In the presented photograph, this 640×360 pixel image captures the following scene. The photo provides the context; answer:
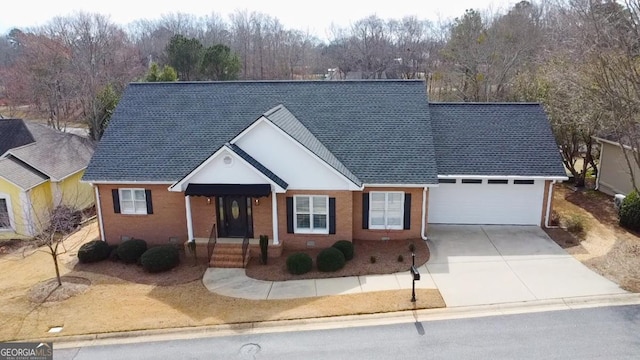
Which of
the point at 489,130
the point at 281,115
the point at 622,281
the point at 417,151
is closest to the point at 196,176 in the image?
the point at 281,115

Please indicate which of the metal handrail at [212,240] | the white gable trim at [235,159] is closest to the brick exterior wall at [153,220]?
the metal handrail at [212,240]

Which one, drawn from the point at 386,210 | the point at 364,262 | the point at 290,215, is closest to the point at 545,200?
the point at 386,210

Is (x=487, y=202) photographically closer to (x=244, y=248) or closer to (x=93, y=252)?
(x=244, y=248)

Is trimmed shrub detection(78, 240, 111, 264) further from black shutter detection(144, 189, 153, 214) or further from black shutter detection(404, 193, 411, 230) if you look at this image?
black shutter detection(404, 193, 411, 230)

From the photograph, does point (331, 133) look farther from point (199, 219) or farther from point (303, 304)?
point (303, 304)

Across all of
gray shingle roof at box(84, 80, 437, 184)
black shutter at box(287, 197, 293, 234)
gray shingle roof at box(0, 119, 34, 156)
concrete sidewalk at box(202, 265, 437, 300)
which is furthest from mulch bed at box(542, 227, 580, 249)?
gray shingle roof at box(0, 119, 34, 156)

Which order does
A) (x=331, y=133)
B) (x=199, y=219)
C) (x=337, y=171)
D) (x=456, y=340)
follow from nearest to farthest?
(x=456, y=340) → (x=337, y=171) → (x=199, y=219) → (x=331, y=133)
